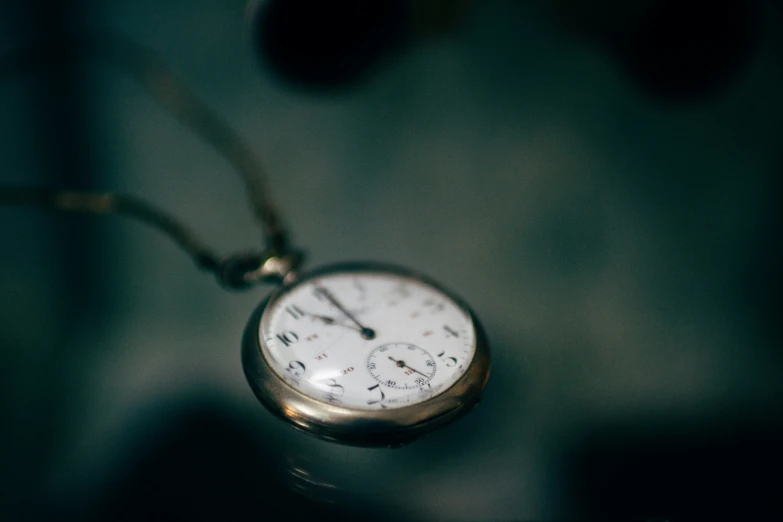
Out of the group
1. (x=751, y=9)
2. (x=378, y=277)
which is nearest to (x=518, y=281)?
(x=378, y=277)

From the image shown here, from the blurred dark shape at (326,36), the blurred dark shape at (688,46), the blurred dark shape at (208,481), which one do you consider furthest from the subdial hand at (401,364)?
the blurred dark shape at (688,46)

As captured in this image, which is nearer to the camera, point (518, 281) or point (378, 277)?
point (378, 277)

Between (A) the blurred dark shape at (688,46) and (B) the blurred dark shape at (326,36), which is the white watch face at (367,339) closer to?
(B) the blurred dark shape at (326,36)

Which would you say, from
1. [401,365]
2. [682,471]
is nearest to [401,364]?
[401,365]

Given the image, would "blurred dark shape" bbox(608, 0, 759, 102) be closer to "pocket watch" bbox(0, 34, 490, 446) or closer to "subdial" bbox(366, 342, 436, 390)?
"pocket watch" bbox(0, 34, 490, 446)

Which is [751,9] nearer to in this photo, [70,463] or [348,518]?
[348,518]
